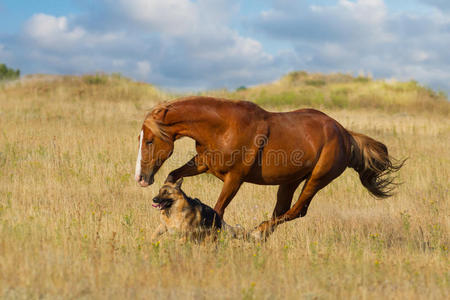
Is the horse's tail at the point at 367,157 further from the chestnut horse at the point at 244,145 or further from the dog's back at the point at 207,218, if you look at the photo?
the dog's back at the point at 207,218

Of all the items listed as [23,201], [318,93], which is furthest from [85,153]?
[318,93]

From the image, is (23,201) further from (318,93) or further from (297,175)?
(318,93)

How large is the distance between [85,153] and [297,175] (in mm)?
7077

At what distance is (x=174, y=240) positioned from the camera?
5438 mm

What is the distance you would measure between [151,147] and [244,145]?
1000mm

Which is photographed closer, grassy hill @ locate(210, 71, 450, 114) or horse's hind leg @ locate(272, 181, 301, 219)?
horse's hind leg @ locate(272, 181, 301, 219)

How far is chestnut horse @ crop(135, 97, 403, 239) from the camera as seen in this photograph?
541 centimetres

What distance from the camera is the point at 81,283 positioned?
426 centimetres

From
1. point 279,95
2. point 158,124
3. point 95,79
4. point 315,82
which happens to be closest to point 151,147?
point 158,124

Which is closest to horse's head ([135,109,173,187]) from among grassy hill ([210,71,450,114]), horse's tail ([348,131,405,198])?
horse's tail ([348,131,405,198])

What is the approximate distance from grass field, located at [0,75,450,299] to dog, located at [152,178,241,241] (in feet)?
0.58

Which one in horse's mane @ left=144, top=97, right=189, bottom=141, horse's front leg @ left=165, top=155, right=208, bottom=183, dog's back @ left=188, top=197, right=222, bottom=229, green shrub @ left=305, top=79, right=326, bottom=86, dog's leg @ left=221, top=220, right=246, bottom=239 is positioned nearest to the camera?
horse's mane @ left=144, top=97, right=189, bottom=141

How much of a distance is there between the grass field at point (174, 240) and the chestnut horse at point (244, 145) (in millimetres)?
728

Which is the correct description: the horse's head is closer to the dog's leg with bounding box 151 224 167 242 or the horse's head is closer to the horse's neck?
the horse's neck
